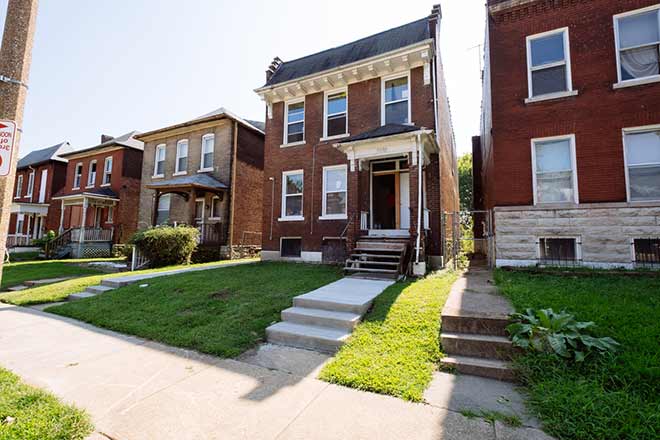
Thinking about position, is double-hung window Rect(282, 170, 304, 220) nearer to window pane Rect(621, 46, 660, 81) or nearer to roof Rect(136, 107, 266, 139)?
roof Rect(136, 107, 266, 139)

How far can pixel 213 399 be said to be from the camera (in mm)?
3021

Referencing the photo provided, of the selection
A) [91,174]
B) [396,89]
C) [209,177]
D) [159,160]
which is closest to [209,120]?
[209,177]

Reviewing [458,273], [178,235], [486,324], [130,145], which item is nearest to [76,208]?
[130,145]

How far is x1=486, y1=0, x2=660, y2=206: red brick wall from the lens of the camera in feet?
25.4

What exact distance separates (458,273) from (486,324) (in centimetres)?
464

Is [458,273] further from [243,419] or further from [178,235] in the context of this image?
[178,235]

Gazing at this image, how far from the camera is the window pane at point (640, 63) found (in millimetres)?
7699

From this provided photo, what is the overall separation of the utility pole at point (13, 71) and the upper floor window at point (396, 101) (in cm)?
937

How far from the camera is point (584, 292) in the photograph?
17.8 ft

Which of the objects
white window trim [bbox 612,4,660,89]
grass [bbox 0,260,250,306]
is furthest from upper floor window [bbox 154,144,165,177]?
white window trim [bbox 612,4,660,89]

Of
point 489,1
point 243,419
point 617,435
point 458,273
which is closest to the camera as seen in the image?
point 617,435

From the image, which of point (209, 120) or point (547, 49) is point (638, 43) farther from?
point (209, 120)

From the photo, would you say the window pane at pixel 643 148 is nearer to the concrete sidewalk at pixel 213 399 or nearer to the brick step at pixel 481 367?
the brick step at pixel 481 367

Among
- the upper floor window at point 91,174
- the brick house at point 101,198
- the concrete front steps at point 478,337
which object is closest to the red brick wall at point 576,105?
the concrete front steps at point 478,337
